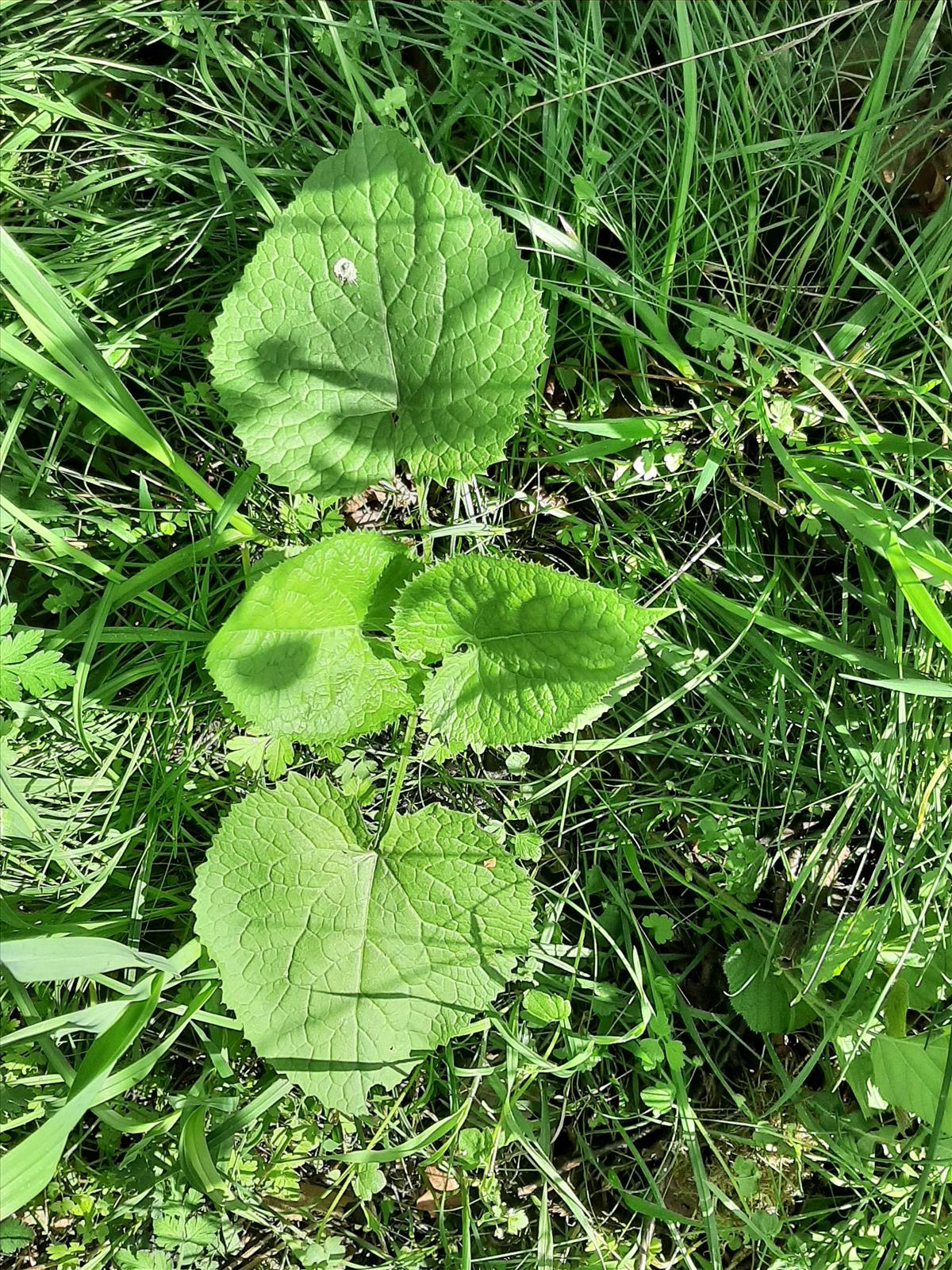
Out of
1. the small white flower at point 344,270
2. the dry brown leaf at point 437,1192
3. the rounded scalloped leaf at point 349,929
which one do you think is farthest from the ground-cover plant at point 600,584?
the small white flower at point 344,270

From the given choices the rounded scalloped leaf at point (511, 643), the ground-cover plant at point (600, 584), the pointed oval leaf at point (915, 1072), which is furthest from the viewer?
the ground-cover plant at point (600, 584)

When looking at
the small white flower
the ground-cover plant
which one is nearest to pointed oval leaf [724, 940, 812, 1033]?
the ground-cover plant

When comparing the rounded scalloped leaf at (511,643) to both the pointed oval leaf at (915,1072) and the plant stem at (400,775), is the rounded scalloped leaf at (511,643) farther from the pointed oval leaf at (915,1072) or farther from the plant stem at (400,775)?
the pointed oval leaf at (915,1072)

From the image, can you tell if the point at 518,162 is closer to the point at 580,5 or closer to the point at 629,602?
the point at 580,5

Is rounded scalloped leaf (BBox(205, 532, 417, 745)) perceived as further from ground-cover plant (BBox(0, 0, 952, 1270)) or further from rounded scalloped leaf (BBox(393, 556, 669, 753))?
ground-cover plant (BBox(0, 0, 952, 1270))

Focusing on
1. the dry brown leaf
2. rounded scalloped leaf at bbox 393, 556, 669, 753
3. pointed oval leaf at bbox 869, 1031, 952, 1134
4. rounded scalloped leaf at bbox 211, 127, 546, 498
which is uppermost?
rounded scalloped leaf at bbox 211, 127, 546, 498
